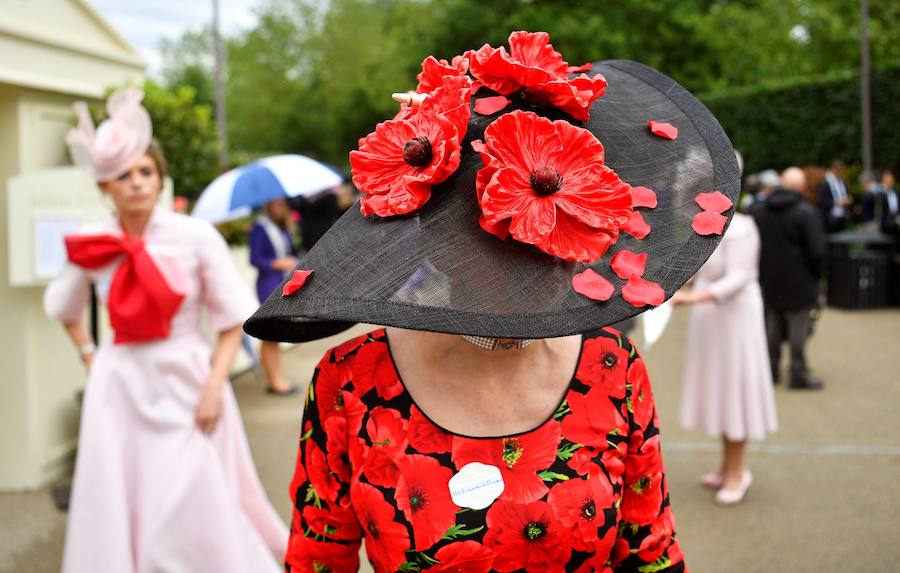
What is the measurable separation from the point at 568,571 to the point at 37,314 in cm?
506

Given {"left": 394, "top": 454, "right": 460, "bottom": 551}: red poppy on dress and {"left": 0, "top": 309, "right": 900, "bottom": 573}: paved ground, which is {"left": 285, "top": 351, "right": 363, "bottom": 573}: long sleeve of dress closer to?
{"left": 394, "top": 454, "right": 460, "bottom": 551}: red poppy on dress

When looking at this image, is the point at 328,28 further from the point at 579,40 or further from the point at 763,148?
the point at 763,148

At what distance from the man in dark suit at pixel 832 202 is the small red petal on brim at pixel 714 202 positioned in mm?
13457

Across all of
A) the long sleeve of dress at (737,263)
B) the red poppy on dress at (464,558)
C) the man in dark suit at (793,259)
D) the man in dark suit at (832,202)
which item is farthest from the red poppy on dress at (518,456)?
the man in dark suit at (832,202)

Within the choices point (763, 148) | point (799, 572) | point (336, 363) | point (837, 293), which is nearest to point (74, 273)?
point (336, 363)

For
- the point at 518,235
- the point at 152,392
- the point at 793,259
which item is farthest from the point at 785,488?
the point at 518,235

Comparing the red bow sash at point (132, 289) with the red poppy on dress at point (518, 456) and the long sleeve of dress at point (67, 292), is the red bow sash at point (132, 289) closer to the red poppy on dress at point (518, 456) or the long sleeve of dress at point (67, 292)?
the long sleeve of dress at point (67, 292)

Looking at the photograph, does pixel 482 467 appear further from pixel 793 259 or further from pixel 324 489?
pixel 793 259

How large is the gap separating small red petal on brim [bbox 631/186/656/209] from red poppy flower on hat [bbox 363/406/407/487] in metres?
0.64

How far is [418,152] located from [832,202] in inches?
566

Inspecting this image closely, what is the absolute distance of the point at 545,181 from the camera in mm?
1446

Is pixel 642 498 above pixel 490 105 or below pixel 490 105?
below

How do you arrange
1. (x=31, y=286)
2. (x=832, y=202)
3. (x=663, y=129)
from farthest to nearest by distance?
(x=832, y=202)
(x=31, y=286)
(x=663, y=129)

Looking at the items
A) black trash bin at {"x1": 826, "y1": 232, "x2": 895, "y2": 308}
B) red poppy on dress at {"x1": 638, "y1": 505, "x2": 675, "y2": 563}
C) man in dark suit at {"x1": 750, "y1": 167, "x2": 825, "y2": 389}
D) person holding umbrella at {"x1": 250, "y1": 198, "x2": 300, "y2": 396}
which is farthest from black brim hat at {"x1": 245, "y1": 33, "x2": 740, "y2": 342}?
black trash bin at {"x1": 826, "y1": 232, "x2": 895, "y2": 308}
